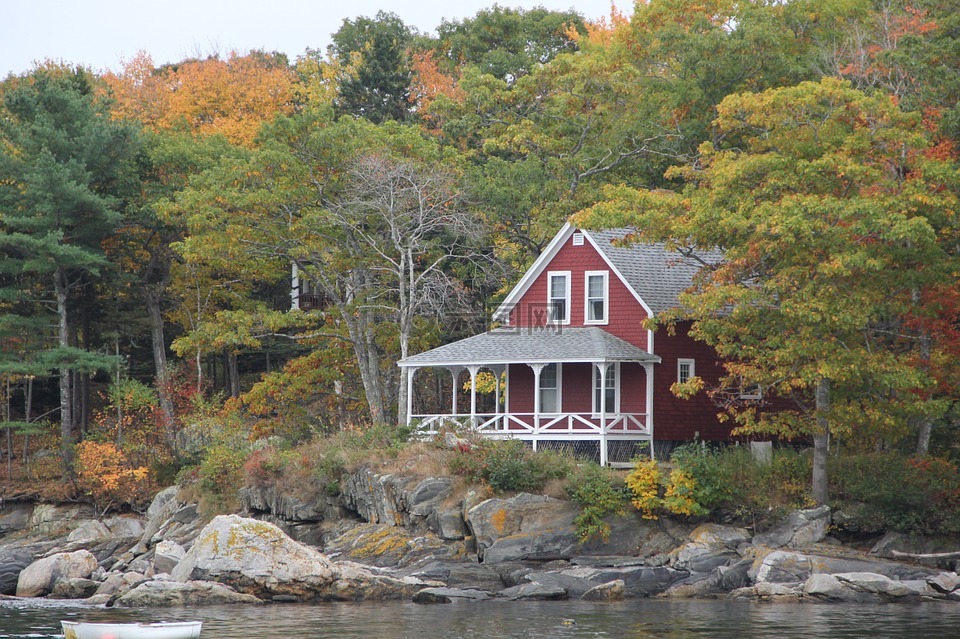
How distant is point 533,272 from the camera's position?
39.2 metres

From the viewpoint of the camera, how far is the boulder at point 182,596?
27672 millimetres

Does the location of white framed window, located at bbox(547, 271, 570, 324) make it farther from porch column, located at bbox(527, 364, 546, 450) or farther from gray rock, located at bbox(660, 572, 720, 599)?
gray rock, located at bbox(660, 572, 720, 599)

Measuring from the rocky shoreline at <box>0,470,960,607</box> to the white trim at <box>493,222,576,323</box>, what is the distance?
8355 mm

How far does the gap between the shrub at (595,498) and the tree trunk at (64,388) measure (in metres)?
22.7

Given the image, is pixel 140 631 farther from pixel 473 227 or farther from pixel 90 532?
pixel 473 227

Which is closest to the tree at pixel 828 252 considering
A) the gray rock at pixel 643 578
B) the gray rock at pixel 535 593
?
the gray rock at pixel 643 578

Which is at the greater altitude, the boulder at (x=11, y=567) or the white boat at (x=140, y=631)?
the white boat at (x=140, y=631)

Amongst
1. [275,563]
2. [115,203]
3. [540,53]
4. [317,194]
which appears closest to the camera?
[275,563]

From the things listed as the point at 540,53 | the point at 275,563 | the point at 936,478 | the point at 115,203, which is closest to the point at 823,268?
the point at 936,478

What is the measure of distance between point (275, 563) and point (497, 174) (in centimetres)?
2077

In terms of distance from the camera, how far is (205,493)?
1545 inches

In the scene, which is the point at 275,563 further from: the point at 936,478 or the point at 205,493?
the point at 936,478

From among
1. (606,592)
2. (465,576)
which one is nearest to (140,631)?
(465,576)

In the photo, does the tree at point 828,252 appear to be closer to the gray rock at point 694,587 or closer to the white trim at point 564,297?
the gray rock at point 694,587
